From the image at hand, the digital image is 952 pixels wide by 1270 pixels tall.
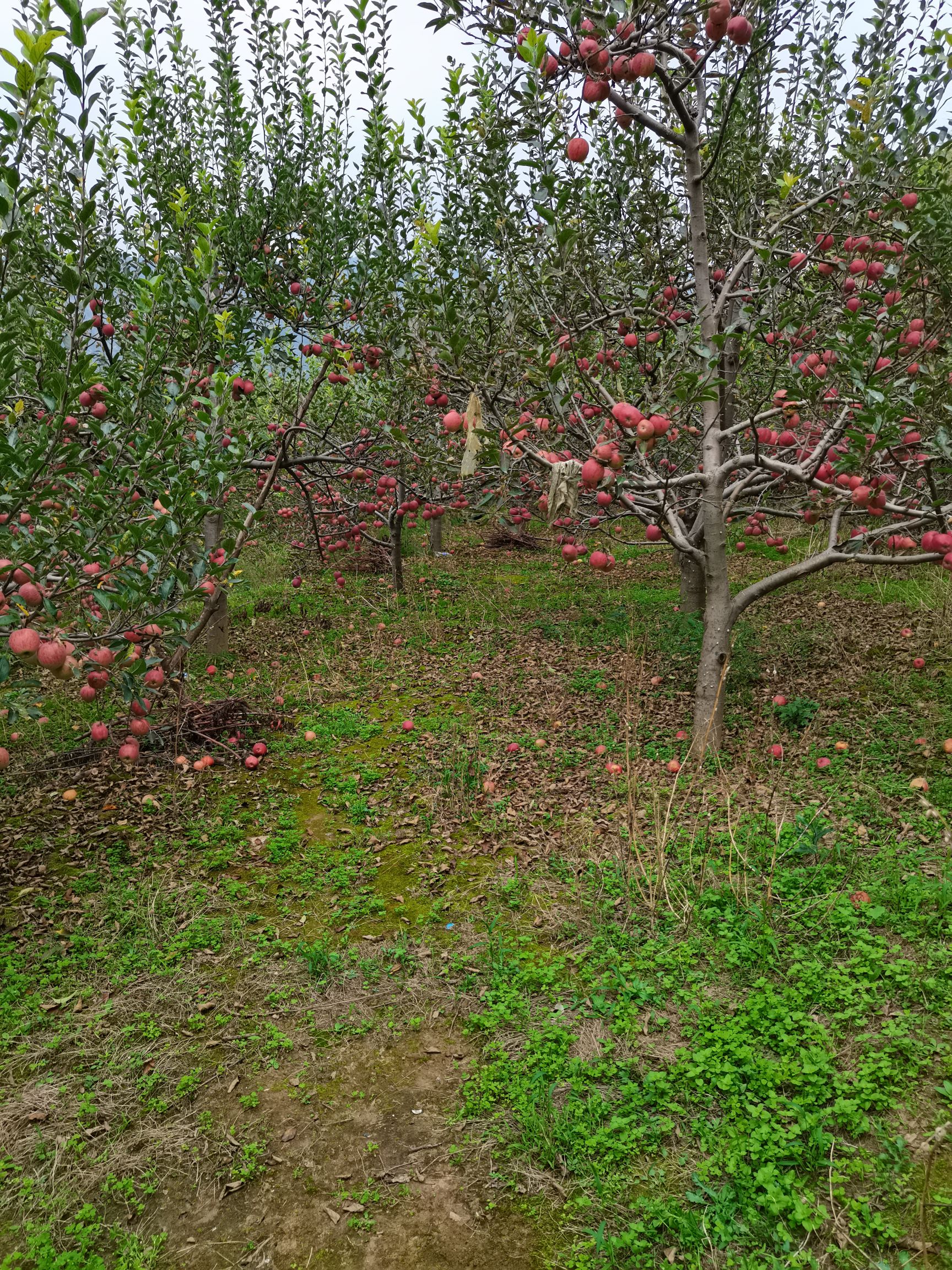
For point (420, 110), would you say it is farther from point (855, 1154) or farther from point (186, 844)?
point (855, 1154)

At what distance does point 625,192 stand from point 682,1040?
24.5 feet

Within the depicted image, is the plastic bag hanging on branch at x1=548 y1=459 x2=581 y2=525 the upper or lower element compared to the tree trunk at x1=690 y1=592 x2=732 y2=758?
upper

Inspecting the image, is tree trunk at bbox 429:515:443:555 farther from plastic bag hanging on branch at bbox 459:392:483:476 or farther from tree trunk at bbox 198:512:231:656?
plastic bag hanging on branch at bbox 459:392:483:476

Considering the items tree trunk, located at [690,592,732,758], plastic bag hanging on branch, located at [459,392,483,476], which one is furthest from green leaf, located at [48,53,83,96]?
tree trunk, located at [690,592,732,758]

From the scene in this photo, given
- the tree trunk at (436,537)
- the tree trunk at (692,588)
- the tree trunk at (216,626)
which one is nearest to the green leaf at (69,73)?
the tree trunk at (216,626)

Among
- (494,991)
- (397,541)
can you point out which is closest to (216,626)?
(397,541)

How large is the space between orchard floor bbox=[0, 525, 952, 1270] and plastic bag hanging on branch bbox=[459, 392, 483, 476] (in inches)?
83.3

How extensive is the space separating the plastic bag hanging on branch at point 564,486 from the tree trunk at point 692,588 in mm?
5402

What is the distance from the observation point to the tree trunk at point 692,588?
30.4 ft

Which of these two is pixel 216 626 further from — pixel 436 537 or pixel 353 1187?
pixel 353 1187

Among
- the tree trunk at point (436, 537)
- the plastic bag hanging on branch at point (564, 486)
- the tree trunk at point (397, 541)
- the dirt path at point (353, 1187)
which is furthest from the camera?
the tree trunk at point (436, 537)

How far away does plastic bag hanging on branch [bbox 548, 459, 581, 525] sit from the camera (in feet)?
13.3

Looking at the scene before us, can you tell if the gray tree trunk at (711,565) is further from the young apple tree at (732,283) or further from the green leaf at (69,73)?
the green leaf at (69,73)

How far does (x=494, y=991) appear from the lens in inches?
149
